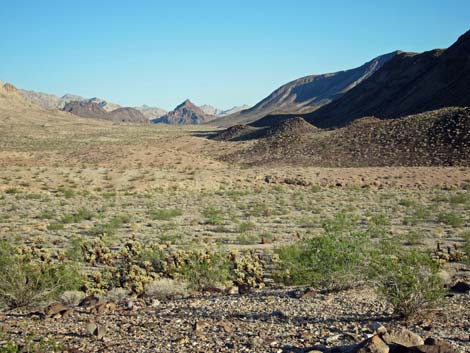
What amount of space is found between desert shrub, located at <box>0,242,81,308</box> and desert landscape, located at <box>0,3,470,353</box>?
0.11ft

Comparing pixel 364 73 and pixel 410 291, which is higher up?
pixel 364 73

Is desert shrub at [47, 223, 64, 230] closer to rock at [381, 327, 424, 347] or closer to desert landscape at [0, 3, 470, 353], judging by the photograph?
desert landscape at [0, 3, 470, 353]

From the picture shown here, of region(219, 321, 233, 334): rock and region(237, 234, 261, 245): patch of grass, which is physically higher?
region(219, 321, 233, 334): rock

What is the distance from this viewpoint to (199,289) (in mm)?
9609

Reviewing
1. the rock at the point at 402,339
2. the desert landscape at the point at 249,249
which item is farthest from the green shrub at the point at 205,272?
the rock at the point at 402,339

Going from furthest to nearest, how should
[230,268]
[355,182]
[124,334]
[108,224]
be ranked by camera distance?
[355,182], [108,224], [230,268], [124,334]

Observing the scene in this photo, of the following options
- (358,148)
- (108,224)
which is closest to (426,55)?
(358,148)

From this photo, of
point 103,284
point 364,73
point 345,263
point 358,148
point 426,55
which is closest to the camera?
point 345,263

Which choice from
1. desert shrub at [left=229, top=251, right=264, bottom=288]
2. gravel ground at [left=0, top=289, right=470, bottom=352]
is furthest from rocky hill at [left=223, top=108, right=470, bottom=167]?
gravel ground at [left=0, top=289, right=470, bottom=352]

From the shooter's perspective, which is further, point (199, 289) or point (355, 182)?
point (355, 182)

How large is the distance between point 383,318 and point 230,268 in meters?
4.97

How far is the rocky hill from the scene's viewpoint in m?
41.7

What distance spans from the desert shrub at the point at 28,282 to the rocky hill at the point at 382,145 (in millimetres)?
36296

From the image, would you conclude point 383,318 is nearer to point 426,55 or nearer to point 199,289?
point 199,289
